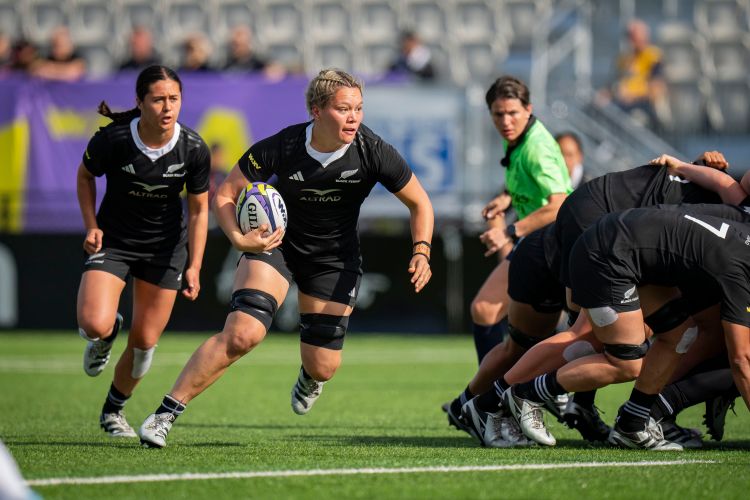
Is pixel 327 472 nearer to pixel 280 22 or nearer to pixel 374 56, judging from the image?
pixel 374 56

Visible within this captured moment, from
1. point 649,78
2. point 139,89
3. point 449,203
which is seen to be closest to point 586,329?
point 139,89

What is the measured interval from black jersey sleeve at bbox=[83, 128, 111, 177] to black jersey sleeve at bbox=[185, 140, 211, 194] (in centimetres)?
54

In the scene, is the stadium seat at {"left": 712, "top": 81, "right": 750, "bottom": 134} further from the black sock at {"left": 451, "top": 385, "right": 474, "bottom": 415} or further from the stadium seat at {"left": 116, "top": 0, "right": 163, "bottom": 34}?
the black sock at {"left": 451, "top": 385, "right": 474, "bottom": 415}

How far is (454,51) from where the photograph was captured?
19969 millimetres

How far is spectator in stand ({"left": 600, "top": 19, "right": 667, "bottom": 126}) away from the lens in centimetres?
1714

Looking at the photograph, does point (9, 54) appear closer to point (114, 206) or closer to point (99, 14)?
point (99, 14)

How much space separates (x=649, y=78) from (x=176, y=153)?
1152cm

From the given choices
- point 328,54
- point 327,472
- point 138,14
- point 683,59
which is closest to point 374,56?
point 328,54


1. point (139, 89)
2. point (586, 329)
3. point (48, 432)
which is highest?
point (139, 89)

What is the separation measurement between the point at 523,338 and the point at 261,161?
213 centimetres

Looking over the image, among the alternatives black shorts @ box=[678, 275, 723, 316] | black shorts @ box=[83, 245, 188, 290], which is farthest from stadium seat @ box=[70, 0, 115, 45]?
black shorts @ box=[678, 275, 723, 316]

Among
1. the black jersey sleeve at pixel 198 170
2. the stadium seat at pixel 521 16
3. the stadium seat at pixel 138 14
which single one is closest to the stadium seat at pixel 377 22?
the stadium seat at pixel 521 16

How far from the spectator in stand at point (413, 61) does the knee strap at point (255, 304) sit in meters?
10.7

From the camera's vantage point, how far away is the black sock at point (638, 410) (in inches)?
261
